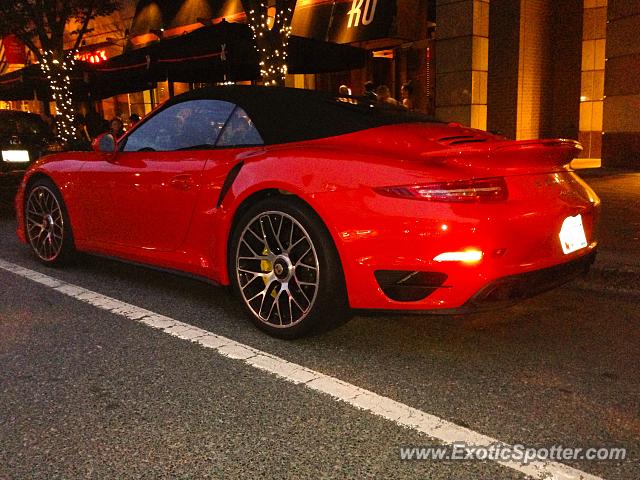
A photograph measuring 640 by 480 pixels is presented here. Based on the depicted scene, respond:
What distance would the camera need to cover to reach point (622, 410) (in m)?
2.46

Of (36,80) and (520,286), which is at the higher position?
(36,80)

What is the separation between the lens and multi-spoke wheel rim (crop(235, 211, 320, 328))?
325 cm

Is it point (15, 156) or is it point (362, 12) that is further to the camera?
point (362, 12)

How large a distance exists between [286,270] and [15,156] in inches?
303

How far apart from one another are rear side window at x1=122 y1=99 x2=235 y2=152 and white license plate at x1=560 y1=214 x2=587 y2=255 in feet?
6.88

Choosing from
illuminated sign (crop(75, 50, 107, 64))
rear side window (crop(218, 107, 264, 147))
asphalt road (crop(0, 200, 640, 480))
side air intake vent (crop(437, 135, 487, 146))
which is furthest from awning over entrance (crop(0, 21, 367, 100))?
illuminated sign (crop(75, 50, 107, 64))

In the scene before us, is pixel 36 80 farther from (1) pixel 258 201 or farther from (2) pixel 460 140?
(2) pixel 460 140

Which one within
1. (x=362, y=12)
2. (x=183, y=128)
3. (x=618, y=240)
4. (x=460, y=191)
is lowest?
(x=618, y=240)

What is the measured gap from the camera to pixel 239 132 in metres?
3.74

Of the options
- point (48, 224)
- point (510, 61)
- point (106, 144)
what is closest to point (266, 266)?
point (106, 144)

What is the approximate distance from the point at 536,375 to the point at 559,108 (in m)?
12.7

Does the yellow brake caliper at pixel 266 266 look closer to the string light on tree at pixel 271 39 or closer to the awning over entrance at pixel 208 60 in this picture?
the string light on tree at pixel 271 39

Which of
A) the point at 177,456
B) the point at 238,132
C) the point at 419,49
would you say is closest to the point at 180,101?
the point at 238,132

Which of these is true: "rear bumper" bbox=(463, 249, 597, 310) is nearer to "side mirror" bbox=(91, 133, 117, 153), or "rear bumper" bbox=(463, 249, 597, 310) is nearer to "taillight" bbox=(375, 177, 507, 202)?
"taillight" bbox=(375, 177, 507, 202)
